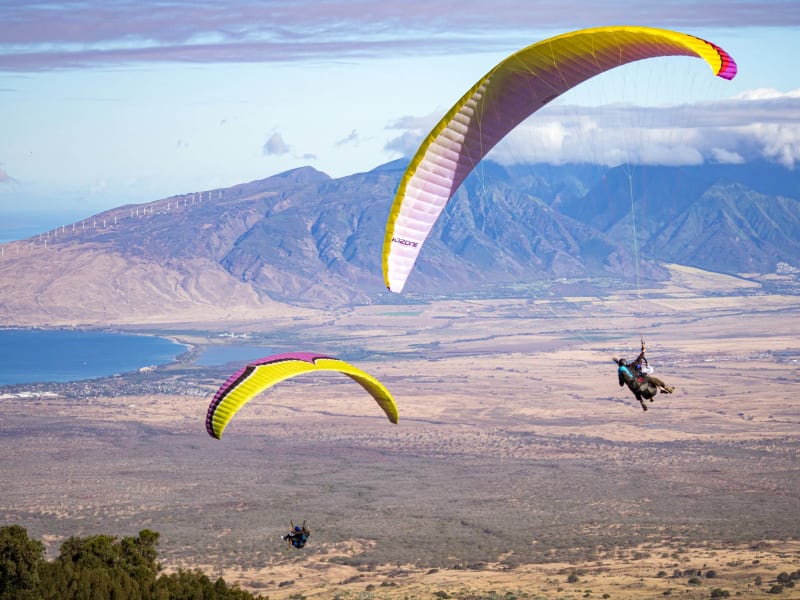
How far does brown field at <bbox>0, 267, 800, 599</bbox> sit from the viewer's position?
49312mm

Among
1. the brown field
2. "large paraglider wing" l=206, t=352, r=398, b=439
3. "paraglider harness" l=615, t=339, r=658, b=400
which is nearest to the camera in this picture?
"paraglider harness" l=615, t=339, r=658, b=400

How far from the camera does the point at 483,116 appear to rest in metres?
27.3

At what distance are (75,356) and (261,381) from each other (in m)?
150

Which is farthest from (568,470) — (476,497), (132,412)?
(132,412)

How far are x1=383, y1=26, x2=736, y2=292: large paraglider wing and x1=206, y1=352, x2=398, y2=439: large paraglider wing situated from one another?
10.2ft

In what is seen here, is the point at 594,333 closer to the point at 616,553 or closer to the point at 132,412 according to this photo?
the point at 132,412

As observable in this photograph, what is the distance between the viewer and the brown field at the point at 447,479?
49.3 metres

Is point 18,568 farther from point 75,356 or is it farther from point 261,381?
point 75,356

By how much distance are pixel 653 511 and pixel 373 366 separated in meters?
90.3

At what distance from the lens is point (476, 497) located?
229 feet

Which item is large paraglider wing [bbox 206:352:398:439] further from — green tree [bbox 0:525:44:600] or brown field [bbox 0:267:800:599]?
brown field [bbox 0:267:800:599]

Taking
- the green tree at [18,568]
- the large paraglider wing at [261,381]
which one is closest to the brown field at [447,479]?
the green tree at [18,568]

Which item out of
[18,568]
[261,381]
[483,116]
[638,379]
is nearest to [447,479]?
[18,568]

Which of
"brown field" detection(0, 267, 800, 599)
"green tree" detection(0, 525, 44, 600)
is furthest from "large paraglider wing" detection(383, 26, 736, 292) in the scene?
"brown field" detection(0, 267, 800, 599)
